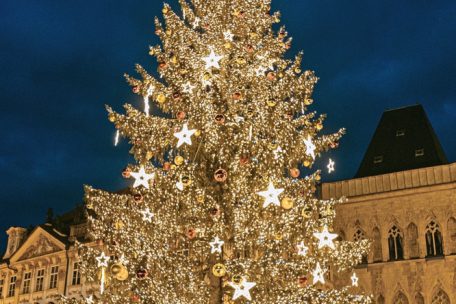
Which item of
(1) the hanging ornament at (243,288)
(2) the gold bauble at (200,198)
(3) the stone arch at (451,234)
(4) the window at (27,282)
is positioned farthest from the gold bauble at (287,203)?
(4) the window at (27,282)

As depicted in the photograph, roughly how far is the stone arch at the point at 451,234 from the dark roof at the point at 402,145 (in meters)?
2.89

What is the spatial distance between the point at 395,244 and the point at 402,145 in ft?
16.6

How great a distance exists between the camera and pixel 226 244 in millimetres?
11398

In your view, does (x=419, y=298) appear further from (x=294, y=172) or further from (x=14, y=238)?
(x=14, y=238)

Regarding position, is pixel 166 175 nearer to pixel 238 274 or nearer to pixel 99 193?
pixel 99 193

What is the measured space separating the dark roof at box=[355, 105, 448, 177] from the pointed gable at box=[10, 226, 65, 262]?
15.8 meters

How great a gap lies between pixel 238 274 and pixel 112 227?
2984mm

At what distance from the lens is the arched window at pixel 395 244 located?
70.0ft

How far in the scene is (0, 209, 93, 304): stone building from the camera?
27969 mm

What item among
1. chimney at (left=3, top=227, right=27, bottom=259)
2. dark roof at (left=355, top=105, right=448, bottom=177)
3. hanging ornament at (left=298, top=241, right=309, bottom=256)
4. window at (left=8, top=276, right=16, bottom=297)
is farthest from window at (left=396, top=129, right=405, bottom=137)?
chimney at (left=3, top=227, right=27, bottom=259)

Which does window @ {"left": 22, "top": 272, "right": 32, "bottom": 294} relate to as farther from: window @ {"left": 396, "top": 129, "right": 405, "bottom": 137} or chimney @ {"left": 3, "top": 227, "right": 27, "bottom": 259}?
window @ {"left": 396, "top": 129, "right": 405, "bottom": 137}

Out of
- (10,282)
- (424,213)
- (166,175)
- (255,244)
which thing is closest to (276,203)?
(255,244)

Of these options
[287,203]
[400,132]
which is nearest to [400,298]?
[400,132]

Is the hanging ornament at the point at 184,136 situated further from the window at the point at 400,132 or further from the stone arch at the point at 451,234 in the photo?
the window at the point at 400,132
